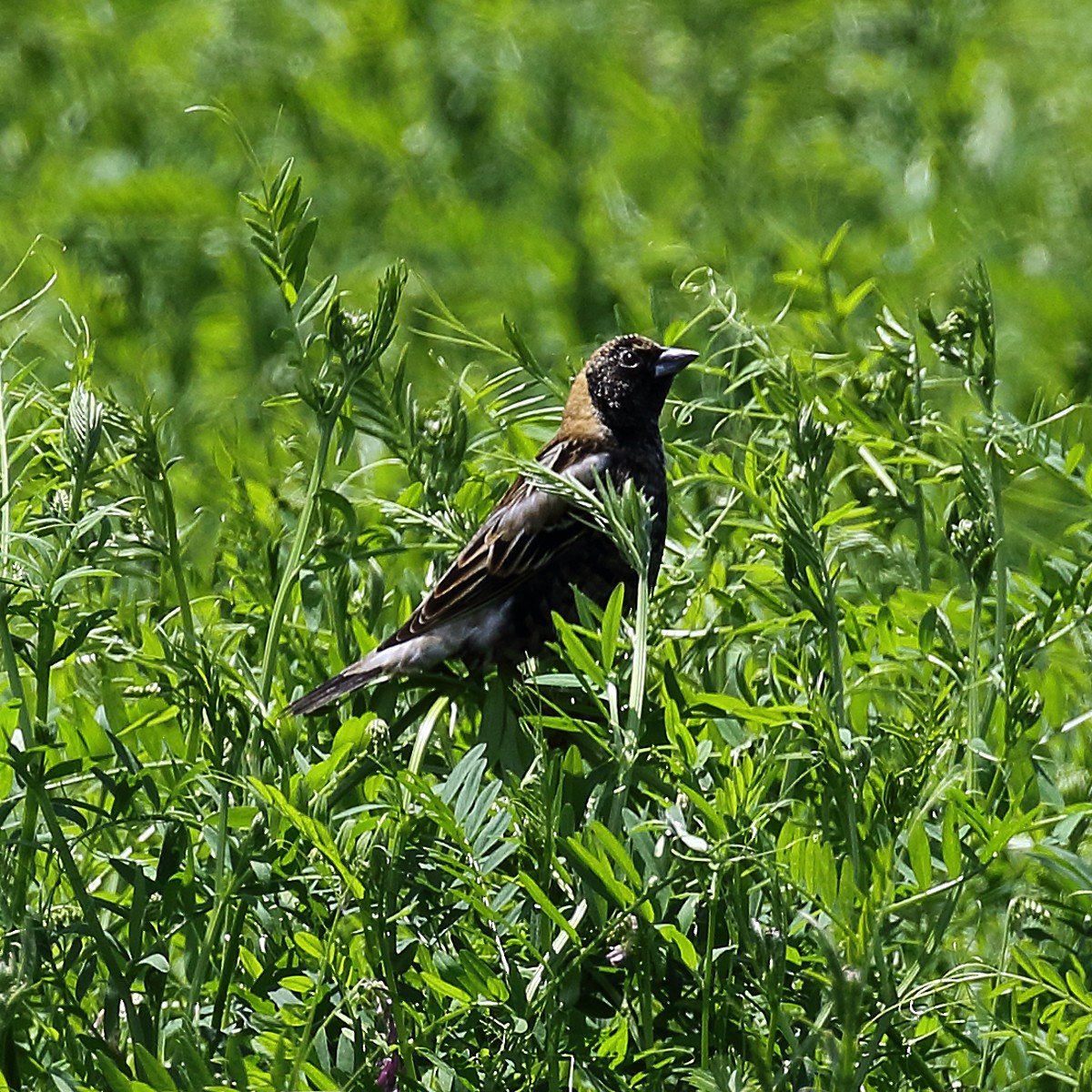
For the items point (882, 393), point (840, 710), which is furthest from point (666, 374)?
point (840, 710)

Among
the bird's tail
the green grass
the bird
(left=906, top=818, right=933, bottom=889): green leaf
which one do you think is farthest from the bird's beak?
(left=906, top=818, right=933, bottom=889): green leaf

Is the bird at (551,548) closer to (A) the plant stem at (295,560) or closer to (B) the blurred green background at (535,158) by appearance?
(A) the plant stem at (295,560)

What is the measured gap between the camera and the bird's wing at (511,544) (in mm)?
3051

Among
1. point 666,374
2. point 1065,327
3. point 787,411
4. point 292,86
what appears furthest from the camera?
point 292,86

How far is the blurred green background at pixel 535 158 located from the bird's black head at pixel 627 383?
116 cm

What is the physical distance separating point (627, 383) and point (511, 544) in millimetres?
537

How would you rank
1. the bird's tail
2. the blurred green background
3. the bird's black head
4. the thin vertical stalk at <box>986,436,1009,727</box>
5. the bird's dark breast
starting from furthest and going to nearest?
1. the blurred green background
2. the bird's black head
3. the bird's dark breast
4. the bird's tail
5. the thin vertical stalk at <box>986,436,1009,727</box>

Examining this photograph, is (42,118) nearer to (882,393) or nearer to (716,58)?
(716,58)

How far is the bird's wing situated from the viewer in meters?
3.05

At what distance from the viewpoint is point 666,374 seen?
11.8ft

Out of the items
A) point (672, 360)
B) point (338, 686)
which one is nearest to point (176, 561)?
point (338, 686)

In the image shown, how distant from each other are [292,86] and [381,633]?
402cm

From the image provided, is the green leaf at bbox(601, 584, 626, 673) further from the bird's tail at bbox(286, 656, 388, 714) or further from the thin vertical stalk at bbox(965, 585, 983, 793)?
the bird's tail at bbox(286, 656, 388, 714)

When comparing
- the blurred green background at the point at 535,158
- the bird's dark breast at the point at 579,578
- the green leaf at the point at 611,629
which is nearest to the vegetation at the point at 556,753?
the green leaf at the point at 611,629
